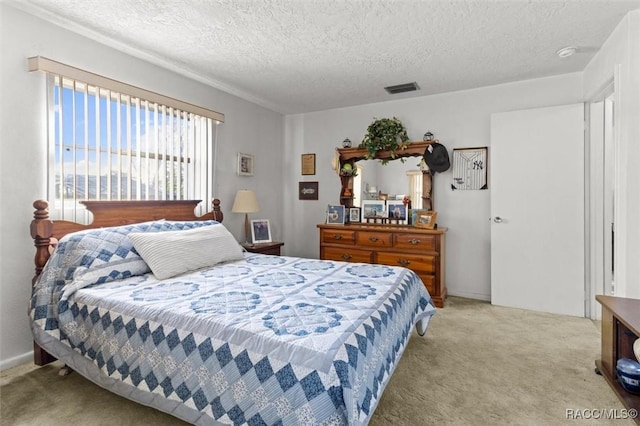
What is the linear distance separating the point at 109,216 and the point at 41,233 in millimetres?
510

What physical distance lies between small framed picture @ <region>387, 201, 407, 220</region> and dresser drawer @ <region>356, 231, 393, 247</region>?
411 millimetres

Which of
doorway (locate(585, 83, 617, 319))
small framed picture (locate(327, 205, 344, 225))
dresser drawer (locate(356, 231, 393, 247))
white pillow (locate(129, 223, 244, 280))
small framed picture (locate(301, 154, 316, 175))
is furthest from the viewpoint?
small framed picture (locate(301, 154, 316, 175))

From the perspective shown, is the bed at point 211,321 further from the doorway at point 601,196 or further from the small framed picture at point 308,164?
the small framed picture at point 308,164

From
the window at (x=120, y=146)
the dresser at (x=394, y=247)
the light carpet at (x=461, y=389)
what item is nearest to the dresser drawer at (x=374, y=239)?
the dresser at (x=394, y=247)

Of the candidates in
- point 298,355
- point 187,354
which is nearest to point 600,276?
point 298,355

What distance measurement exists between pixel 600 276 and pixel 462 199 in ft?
4.81

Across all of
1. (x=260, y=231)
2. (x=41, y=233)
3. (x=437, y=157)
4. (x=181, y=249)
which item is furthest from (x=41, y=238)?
(x=437, y=157)

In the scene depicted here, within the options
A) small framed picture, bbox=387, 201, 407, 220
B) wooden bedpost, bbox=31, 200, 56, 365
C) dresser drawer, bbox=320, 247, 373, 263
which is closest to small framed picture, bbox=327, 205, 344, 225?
dresser drawer, bbox=320, 247, 373, 263

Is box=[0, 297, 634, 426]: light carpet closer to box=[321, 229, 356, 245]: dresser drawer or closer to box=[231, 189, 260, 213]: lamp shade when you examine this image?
box=[321, 229, 356, 245]: dresser drawer

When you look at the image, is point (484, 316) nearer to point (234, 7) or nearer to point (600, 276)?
point (600, 276)

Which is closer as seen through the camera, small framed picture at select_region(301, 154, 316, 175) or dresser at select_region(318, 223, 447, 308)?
dresser at select_region(318, 223, 447, 308)

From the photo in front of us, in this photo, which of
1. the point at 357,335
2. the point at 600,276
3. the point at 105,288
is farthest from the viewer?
the point at 600,276

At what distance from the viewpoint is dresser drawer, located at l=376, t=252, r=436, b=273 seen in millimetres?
3627

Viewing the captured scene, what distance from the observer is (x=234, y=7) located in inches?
88.5
